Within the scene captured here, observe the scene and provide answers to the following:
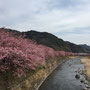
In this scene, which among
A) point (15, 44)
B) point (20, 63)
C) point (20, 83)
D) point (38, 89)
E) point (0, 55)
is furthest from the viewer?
point (38, 89)

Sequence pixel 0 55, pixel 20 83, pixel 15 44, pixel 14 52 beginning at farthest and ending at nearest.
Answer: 1. pixel 15 44
2. pixel 20 83
3. pixel 14 52
4. pixel 0 55

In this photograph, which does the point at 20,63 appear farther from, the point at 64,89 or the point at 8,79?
the point at 64,89

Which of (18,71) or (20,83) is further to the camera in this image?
(20,83)

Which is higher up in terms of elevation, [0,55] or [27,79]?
[0,55]

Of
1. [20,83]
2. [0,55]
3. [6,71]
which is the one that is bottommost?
[20,83]

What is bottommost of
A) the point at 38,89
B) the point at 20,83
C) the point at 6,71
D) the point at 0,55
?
the point at 38,89

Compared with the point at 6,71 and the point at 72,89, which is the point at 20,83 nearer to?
the point at 6,71

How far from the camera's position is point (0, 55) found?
1411 cm

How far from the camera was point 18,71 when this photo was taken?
15.9 meters

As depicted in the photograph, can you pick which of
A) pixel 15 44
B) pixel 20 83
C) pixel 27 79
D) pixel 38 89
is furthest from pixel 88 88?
pixel 15 44

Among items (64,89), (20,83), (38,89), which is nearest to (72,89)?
(64,89)

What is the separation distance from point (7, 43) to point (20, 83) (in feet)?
16.1

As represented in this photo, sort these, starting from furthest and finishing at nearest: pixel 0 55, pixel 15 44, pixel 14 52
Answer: pixel 15 44, pixel 14 52, pixel 0 55

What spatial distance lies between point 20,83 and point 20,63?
3454 millimetres
